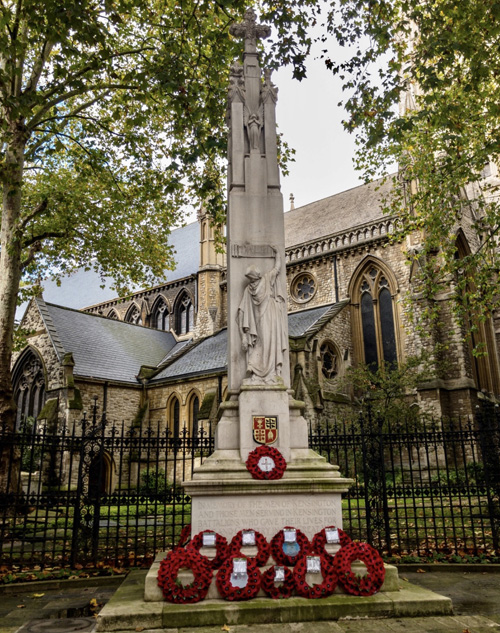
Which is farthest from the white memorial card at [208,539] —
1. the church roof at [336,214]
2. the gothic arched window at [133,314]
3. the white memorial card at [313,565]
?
the gothic arched window at [133,314]

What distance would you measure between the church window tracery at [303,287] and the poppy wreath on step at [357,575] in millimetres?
21460

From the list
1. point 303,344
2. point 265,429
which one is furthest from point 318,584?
point 303,344

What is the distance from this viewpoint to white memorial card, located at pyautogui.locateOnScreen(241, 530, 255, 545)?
5492 millimetres

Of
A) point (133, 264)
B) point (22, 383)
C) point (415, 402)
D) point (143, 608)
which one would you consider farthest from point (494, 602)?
point (22, 383)

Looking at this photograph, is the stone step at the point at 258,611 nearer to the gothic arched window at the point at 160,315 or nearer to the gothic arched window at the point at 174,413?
the gothic arched window at the point at 174,413

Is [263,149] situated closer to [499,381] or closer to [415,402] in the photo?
[415,402]

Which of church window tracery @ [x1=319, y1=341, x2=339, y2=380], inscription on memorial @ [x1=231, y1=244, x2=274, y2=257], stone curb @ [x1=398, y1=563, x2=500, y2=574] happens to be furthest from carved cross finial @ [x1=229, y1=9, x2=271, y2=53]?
church window tracery @ [x1=319, y1=341, x2=339, y2=380]

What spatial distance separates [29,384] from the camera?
2306 cm

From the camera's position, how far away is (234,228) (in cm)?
691

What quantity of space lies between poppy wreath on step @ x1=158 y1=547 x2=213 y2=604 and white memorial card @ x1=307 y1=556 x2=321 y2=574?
99 centimetres

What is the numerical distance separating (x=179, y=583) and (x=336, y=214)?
2614 centimetres

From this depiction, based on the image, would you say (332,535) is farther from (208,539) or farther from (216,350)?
(216,350)

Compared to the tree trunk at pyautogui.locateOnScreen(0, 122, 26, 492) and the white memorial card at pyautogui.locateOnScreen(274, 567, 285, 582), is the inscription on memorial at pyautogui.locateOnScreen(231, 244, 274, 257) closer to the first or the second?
the white memorial card at pyautogui.locateOnScreen(274, 567, 285, 582)

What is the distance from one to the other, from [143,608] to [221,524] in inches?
47.7
